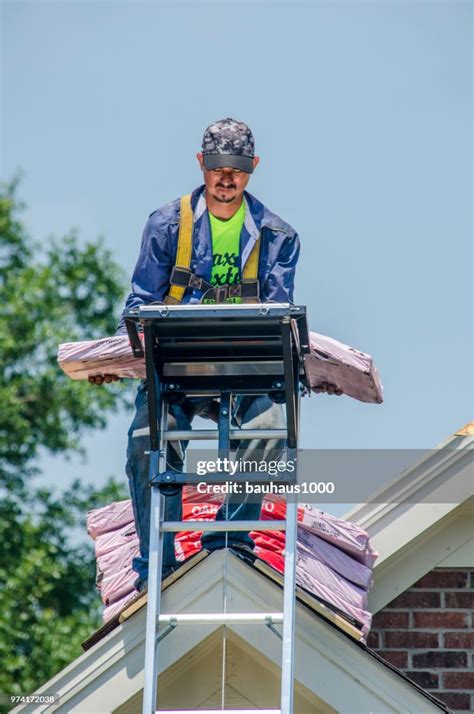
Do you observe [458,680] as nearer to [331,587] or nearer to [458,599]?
[458,599]

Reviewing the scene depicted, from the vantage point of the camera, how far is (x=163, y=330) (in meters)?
7.12

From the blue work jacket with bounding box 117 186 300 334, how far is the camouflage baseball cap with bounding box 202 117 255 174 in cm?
24

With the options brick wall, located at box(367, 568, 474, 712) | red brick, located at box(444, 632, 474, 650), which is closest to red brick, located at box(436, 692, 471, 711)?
brick wall, located at box(367, 568, 474, 712)

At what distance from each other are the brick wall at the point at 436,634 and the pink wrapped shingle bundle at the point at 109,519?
4.98 feet

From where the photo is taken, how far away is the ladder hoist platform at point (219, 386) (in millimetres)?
6898

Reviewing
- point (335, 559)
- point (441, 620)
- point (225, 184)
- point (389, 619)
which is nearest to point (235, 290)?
point (225, 184)

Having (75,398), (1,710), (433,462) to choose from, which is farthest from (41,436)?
(433,462)

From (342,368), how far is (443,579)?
212 centimetres

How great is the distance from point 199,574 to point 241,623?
396 millimetres

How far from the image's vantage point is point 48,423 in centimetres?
2775

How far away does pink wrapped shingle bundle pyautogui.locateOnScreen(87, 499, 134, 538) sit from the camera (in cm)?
942

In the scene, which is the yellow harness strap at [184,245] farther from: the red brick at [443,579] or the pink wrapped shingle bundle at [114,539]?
the red brick at [443,579]

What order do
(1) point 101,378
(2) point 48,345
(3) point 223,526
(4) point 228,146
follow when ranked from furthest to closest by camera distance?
(2) point 48,345 → (4) point 228,146 → (1) point 101,378 → (3) point 223,526

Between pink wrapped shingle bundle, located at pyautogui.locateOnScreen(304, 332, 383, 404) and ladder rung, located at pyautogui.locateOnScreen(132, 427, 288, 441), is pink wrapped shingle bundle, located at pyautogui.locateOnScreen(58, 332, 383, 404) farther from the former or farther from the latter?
ladder rung, located at pyautogui.locateOnScreen(132, 427, 288, 441)
